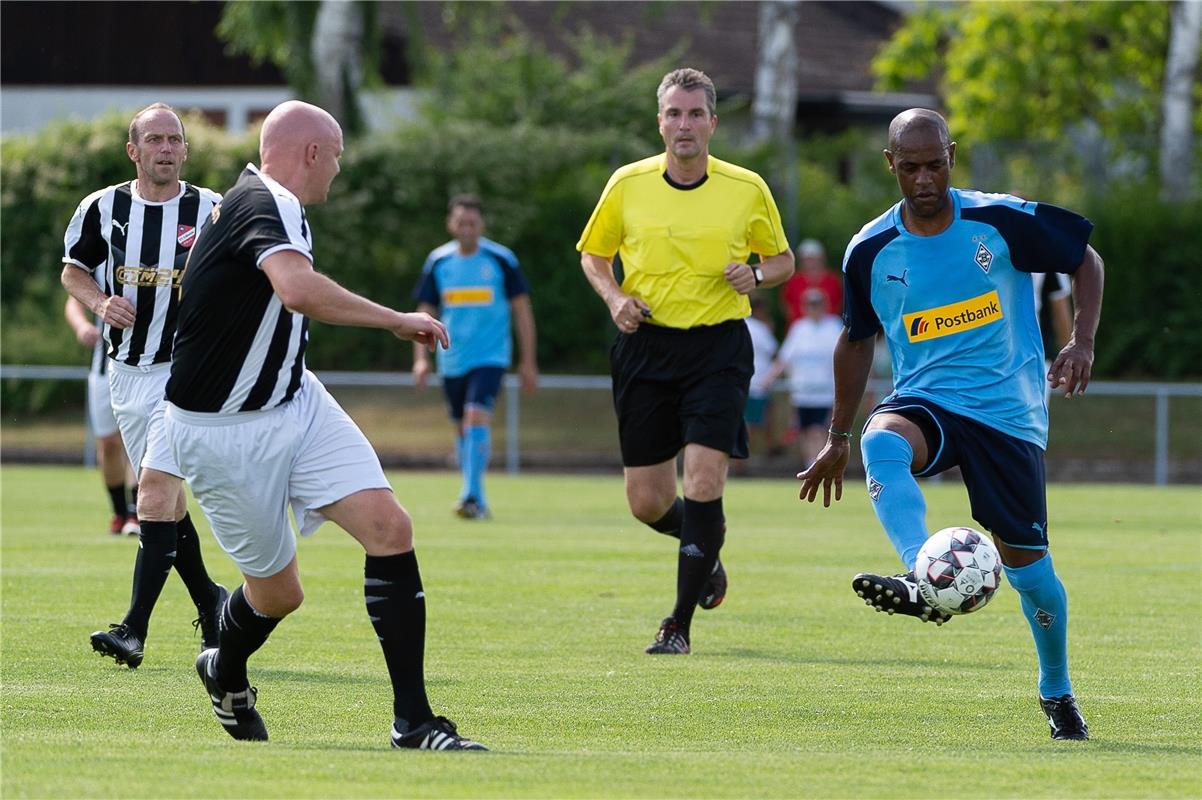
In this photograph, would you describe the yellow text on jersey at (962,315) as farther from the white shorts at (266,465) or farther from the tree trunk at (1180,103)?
the tree trunk at (1180,103)

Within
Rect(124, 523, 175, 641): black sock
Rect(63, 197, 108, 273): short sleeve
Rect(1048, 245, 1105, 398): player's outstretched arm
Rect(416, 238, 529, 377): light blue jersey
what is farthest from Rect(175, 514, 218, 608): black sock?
Rect(416, 238, 529, 377): light blue jersey

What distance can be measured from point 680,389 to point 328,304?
3.81 meters

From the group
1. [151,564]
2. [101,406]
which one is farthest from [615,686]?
[101,406]

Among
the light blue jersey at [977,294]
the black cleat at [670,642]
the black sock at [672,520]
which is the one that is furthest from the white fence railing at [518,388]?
the light blue jersey at [977,294]

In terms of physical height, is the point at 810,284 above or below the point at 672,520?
above

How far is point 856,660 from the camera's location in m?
8.55

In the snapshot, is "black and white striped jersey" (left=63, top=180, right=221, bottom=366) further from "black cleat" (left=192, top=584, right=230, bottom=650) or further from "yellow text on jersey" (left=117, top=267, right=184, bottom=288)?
"black cleat" (left=192, top=584, right=230, bottom=650)

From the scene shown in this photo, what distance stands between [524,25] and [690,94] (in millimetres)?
31898

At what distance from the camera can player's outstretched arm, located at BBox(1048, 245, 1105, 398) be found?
6492 mm

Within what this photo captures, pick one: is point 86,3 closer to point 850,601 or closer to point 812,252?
point 812,252

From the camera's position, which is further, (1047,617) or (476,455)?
(476,455)

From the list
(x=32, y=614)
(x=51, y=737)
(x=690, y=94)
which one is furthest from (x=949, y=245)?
(x=32, y=614)

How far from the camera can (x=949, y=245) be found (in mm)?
6691

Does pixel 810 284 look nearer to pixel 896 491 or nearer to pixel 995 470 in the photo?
pixel 995 470
